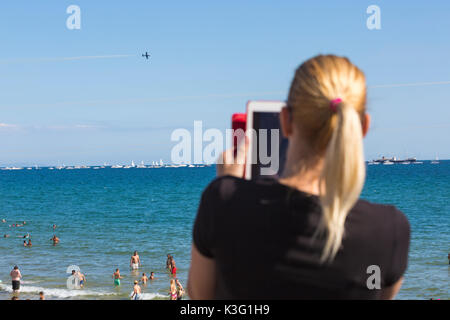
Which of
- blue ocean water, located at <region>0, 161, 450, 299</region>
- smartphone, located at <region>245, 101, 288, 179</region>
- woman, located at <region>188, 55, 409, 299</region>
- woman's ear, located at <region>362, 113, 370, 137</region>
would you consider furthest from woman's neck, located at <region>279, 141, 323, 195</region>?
blue ocean water, located at <region>0, 161, 450, 299</region>

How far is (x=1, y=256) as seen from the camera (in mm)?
36562

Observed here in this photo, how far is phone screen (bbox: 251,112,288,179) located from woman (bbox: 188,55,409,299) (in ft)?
1.29

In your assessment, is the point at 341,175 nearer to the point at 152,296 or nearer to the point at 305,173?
the point at 305,173

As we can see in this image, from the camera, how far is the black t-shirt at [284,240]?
1671 mm

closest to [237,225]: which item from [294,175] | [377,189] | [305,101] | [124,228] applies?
[294,175]

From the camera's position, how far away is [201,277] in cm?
185

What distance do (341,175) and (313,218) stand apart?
0.17m

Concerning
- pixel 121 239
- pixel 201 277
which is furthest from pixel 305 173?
pixel 121 239

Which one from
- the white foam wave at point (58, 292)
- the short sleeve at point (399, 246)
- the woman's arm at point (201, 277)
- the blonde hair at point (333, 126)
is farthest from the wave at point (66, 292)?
the blonde hair at point (333, 126)

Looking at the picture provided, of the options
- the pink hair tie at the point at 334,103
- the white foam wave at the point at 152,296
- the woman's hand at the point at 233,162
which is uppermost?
the pink hair tie at the point at 334,103

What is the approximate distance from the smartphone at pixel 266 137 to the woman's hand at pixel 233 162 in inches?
4.4

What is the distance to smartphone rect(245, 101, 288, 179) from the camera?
2.15m

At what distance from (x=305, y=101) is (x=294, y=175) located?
0.27 m

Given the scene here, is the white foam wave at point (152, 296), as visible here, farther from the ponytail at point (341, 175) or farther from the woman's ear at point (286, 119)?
the ponytail at point (341, 175)
